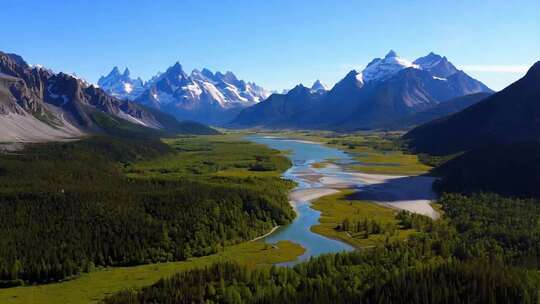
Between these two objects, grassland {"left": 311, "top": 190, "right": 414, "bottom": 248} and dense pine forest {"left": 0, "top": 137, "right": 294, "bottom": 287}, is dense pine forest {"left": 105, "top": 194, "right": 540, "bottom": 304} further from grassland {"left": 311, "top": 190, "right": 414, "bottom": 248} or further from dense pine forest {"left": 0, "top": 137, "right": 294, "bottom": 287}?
dense pine forest {"left": 0, "top": 137, "right": 294, "bottom": 287}

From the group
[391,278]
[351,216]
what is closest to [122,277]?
[391,278]

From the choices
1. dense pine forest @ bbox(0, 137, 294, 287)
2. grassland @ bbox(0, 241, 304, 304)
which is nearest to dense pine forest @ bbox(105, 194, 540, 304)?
grassland @ bbox(0, 241, 304, 304)

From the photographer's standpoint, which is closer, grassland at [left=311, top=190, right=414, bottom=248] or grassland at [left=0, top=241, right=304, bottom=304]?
grassland at [left=0, top=241, right=304, bottom=304]

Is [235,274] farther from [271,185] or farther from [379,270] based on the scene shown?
[271,185]

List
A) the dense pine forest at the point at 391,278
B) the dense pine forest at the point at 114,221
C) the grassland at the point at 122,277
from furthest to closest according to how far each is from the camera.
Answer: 1. the dense pine forest at the point at 114,221
2. the grassland at the point at 122,277
3. the dense pine forest at the point at 391,278

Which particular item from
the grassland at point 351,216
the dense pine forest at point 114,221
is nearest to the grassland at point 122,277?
the dense pine forest at point 114,221

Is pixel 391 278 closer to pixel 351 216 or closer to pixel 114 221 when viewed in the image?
pixel 351 216

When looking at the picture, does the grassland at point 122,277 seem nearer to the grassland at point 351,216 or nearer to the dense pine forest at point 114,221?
the dense pine forest at point 114,221
